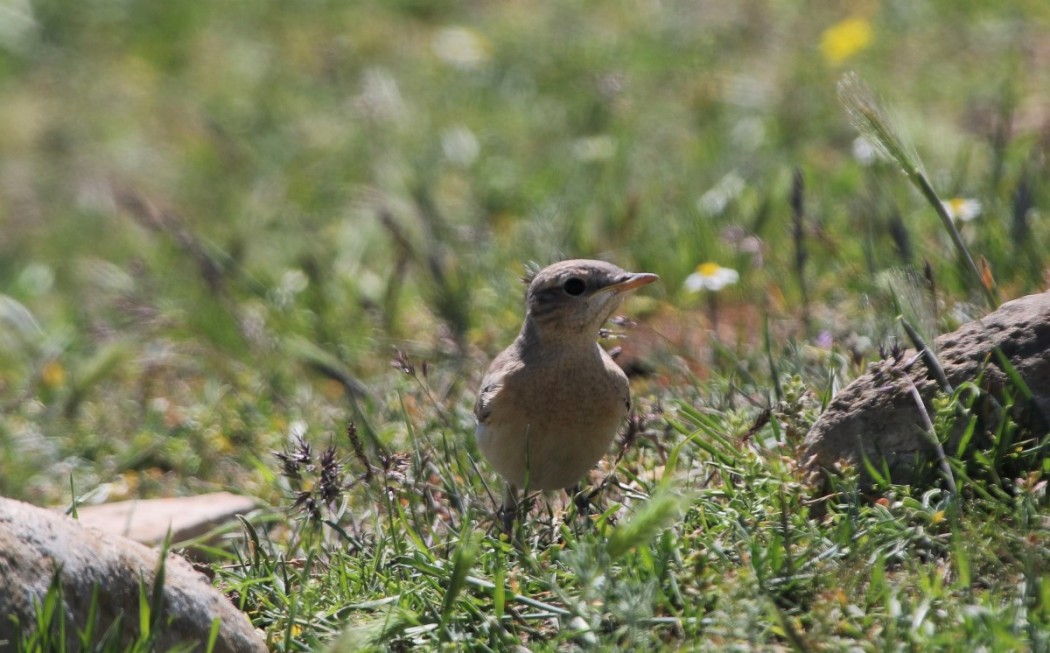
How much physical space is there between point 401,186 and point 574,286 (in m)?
4.21

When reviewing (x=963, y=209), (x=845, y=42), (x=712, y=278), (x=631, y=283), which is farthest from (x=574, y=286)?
(x=845, y=42)

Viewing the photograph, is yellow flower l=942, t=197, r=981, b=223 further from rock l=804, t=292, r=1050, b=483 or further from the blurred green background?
rock l=804, t=292, r=1050, b=483

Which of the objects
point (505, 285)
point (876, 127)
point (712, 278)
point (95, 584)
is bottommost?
point (505, 285)

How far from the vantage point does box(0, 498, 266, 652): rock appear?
381 centimetres

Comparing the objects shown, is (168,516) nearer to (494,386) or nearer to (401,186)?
(494,386)


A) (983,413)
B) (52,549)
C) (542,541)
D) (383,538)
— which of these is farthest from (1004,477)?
(52,549)

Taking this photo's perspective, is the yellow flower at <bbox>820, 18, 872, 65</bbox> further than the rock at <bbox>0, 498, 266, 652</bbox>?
Yes

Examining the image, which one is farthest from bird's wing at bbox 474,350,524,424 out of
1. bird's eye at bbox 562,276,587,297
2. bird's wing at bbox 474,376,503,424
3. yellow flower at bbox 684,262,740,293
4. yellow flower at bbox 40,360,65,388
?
yellow flower at bbox 40,360,65,388

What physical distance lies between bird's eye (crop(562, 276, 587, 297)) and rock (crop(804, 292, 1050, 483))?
3.59ft

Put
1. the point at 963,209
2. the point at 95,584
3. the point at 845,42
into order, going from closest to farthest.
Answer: the point at 95,584 < the point at 963,209 < the point at 845,42

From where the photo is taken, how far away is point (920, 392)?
177 inches

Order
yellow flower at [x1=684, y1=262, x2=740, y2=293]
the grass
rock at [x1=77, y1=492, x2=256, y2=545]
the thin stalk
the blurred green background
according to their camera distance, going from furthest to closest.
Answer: the blurred green background, yellow flower at [x1=684, y1=262, x2=740, y2=293], rock at [x1=77, y1=492, x2=256, y2=545], the thin stalk, the grass

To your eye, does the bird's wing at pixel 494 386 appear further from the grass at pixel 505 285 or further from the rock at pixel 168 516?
the rock at pixel 168 516

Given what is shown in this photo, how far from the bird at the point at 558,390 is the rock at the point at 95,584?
3.72 ft
